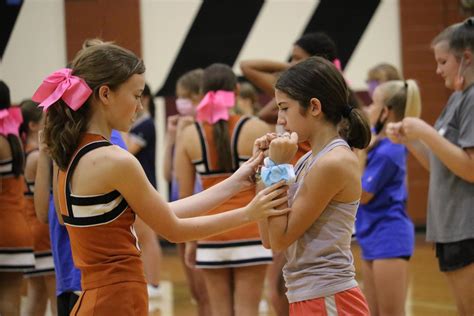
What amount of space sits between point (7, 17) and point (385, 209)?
22.0 ft

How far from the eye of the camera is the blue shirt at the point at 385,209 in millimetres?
4242

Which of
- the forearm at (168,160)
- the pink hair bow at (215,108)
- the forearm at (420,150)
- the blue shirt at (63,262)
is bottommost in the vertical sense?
the forearm at (168,160)

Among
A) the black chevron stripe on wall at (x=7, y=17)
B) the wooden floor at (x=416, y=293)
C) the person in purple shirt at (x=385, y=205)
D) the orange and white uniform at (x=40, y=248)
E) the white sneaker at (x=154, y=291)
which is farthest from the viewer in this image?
the black chevron stripe on wall at (x=7, y=17)

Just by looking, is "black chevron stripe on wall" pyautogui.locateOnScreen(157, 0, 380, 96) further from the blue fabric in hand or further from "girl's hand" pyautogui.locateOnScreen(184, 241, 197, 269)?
the blue fabric in hand

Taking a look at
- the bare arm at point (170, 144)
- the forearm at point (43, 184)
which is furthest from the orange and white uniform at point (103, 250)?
the bare arm at point (170, 144)

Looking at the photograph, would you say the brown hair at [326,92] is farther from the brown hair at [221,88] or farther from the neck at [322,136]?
the brown hair at [221,88]

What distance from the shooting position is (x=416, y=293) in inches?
269

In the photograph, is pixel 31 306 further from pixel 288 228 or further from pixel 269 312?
pixel 288 228

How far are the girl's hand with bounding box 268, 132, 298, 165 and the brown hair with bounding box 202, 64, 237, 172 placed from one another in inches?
81.1

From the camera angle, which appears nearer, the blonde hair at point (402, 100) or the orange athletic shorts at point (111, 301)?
the orange athletic shorts at point (111, 301)

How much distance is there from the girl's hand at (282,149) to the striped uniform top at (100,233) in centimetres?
50

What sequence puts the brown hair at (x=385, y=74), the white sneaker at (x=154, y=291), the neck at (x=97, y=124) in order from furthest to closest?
the white sneaker at (x=154, y=291)
the brown hair at (x=385, y=74)
the neck at (x=97, y=124)

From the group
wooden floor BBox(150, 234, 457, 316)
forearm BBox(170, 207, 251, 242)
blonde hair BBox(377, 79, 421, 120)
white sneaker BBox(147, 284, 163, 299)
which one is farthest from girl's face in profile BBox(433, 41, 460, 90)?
white sneaker BBox(147, 284, 163, 299)

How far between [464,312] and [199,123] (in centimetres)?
200
